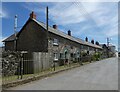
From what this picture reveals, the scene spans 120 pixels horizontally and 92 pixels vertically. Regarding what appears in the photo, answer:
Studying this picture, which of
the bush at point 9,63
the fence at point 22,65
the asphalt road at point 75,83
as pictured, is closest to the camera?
the asphalt road at point 75,83

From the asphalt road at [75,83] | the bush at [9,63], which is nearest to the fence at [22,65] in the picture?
the bush at [9,63]

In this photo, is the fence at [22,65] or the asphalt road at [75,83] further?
the fence at [22,65]

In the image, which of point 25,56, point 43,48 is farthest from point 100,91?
point 43,48

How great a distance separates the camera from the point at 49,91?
9977mm

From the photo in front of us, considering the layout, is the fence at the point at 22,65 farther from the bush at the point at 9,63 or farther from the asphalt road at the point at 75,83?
the asphalt road at the point at 75,83

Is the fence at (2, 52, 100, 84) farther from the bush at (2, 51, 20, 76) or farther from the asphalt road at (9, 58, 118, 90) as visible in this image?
the asphalt road at (9, 58, 118, 90)

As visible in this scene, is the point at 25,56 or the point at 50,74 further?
the point at 25,56

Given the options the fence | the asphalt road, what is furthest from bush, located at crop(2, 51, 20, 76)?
the asphalt road

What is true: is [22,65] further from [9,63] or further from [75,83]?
[75,83]

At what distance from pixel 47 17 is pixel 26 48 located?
8.44m

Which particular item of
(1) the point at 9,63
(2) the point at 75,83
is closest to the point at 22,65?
(1) the point at 9,63

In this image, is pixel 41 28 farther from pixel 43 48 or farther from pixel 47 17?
pixel 47 17

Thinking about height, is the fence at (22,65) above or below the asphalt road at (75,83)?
above

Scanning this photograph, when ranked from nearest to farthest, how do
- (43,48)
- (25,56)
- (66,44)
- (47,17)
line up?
1. (25,56)
2. (47,17)
3. (43,48)
4. (66,44)
